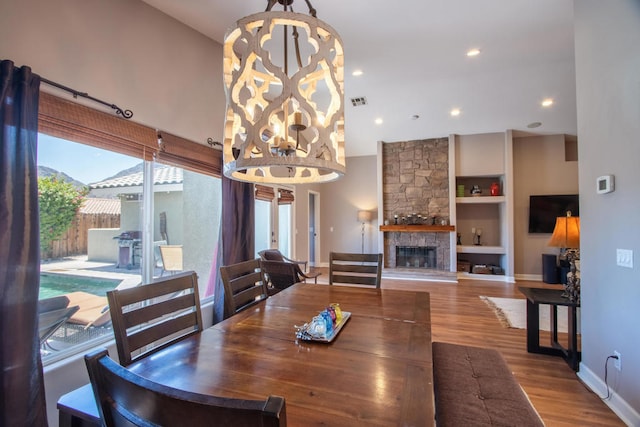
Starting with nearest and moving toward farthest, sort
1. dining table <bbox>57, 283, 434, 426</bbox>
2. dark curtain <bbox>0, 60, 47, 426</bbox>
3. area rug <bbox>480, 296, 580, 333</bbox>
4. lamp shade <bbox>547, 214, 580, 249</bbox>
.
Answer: dining table <bbox>57, 283, 434, 426</bbox>, dark curtain <bbox>0, 60, 47, 426</bbox>, lamp shade <bbox>547, 214, 580, 249</bbox>, area rug <bbox>480, 296, 580, 333</bbox>

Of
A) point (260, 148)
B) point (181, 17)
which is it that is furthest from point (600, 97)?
point (181, 17)

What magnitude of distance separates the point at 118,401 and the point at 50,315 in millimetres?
2000

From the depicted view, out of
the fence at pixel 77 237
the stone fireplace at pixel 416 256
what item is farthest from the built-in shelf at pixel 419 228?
the fence at pixel 77 237

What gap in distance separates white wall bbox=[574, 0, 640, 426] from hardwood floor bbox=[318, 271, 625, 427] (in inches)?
5.7

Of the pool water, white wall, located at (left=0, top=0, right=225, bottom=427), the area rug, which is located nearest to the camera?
white wall, located at (left=0, top=0, right=225, bottom=427)

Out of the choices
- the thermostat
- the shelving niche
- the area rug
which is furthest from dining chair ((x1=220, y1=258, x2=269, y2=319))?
the shelving niche

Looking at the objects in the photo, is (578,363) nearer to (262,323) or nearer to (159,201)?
(262,323)

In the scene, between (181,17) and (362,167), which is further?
(362,167)

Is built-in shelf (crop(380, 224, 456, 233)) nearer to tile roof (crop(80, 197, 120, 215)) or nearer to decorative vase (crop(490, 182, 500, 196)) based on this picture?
decorative vase (crop(490, 182, 500, 196))

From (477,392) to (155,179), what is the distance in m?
Answer: 2.98

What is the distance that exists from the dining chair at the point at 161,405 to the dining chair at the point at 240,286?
47.8 inches

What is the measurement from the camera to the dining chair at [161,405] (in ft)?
1.51

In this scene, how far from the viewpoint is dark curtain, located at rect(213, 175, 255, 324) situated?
10.6 ft

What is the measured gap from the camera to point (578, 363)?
8.22ft
